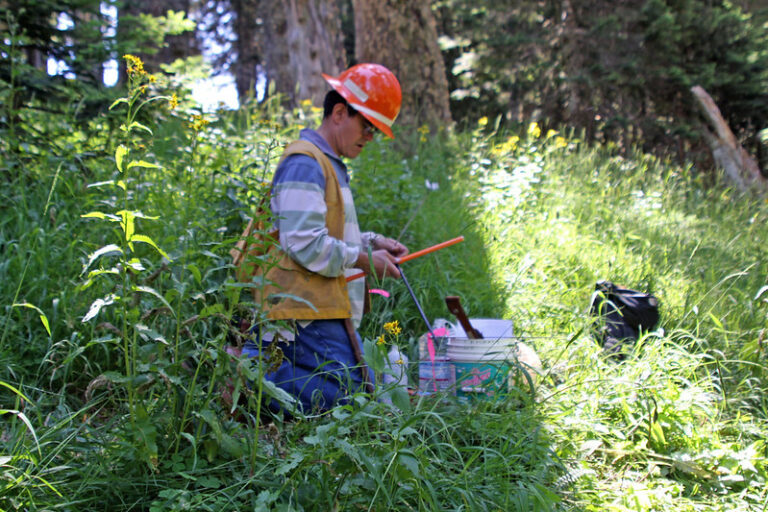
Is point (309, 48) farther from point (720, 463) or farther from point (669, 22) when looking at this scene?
point (720, 463)

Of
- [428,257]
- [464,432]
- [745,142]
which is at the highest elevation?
[745,142]

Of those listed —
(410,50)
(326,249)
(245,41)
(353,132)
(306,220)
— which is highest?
(245,41)

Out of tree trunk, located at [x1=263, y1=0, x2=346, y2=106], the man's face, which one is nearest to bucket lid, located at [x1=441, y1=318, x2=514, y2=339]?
the man's face

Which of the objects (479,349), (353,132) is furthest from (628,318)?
(353,132)

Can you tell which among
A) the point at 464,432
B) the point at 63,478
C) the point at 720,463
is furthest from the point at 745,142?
the point at 63,478

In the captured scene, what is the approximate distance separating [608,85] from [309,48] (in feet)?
17.0

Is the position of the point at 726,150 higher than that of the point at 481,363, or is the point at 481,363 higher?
the point at 726,150

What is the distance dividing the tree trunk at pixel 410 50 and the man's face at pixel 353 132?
436cm

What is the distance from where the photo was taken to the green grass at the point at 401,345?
182 cm

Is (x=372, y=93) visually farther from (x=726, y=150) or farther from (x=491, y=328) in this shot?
(x=726, y=150)

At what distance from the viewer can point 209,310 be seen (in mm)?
1825

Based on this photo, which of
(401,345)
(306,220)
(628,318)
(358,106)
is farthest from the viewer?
(628,318)

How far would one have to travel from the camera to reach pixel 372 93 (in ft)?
9.80

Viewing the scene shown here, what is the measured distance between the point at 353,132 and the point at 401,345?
1248mm
